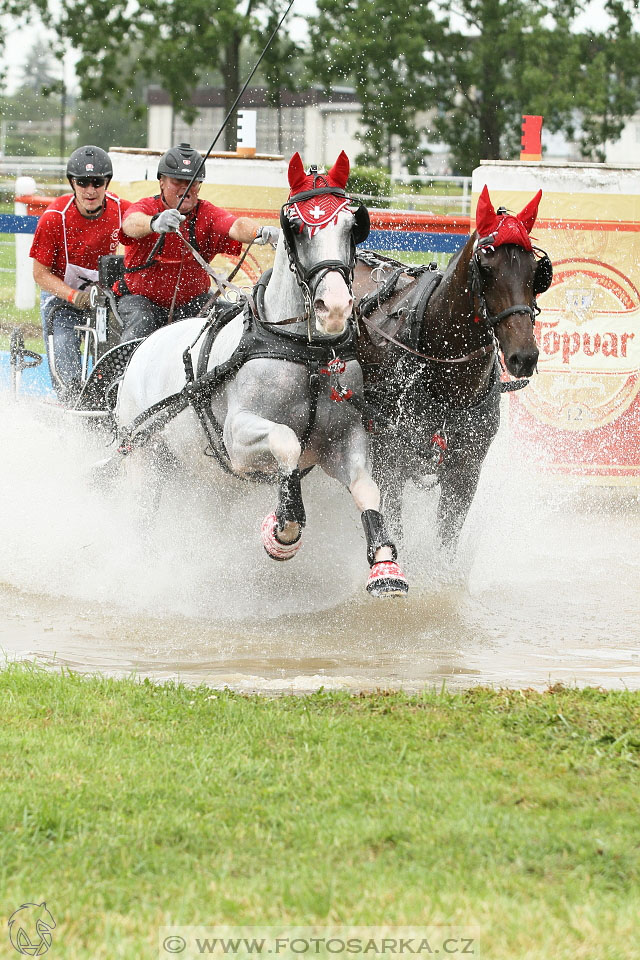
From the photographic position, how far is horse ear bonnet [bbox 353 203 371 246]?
16.8 ft

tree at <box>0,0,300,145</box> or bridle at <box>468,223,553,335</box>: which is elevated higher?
tree at <box>0,0,300,145</box>

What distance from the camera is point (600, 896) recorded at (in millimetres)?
2752

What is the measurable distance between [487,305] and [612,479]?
12.9 ft

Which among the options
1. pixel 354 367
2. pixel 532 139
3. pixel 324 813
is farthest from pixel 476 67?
pixel 324 813

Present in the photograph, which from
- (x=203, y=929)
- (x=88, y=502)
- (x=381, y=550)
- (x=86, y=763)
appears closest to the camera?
(x=203, y=929)

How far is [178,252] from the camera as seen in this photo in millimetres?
7035

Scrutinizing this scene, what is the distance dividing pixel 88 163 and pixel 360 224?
8.43 feet

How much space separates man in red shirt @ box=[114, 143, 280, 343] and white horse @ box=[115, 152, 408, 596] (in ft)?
3.42

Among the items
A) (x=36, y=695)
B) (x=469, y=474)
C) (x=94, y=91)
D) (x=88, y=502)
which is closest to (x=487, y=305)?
(x=469, y=474)

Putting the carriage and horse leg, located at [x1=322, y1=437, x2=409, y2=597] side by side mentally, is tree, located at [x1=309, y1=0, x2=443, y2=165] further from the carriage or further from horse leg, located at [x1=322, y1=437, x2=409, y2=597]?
horse leg, located at [x1=322, y1=437, x2=409, y2=597]

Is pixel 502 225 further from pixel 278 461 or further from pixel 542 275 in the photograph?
pixel 278 461

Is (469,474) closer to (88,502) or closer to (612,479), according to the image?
(88,502)

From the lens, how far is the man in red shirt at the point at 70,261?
7.48 meters
